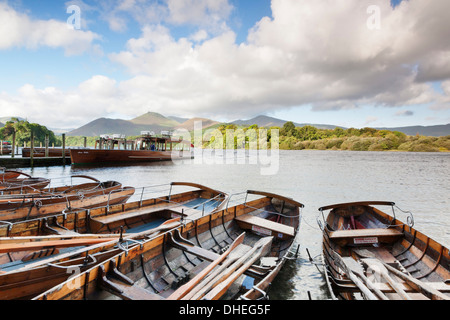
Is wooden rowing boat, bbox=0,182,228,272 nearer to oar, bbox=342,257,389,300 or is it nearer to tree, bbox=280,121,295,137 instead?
oar, bbox=342,257,389,300

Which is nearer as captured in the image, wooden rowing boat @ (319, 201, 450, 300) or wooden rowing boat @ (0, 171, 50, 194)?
wooden rowing boat @ (319, 201, 450, 300)

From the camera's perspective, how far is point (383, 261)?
7.30 metres

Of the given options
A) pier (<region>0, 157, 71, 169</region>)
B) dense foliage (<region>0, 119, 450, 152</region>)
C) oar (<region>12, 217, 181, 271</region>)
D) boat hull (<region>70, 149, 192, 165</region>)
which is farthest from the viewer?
dense foliage (<region>0, 119, 450, 152</region>)

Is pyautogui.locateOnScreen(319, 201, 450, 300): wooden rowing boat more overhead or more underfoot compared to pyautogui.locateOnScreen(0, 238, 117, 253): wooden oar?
more underfoot

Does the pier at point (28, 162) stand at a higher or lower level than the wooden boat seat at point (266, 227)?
higher

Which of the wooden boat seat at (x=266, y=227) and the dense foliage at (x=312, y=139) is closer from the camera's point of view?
the wooden boat seat at (x=266, y=227)

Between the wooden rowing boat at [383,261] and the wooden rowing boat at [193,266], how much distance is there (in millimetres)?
1492

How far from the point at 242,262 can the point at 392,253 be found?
230 inches

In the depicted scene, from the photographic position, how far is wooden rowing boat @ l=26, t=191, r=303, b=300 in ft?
13.7

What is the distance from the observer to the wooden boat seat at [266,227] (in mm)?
8750

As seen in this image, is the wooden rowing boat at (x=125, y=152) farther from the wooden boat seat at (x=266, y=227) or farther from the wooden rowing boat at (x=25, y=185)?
the wooden boat seat at (x=266, y=227)

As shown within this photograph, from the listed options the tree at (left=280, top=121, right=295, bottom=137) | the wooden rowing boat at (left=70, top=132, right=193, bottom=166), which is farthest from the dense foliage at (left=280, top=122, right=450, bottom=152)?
the wooden rowing boat at (left=70, top=132, right=193, bottom=166)

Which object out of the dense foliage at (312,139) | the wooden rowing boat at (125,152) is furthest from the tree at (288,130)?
the wooden rowing boat at (125,152)

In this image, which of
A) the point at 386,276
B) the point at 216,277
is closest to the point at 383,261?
the point at 386,276
